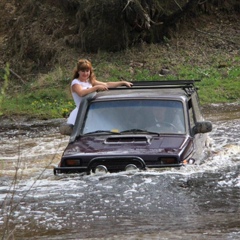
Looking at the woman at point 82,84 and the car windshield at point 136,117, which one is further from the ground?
the woman at point 82,84

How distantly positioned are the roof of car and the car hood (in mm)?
744

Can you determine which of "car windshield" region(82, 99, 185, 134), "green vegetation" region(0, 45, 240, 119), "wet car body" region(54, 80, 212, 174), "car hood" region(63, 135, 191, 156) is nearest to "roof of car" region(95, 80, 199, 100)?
"wet car body" region(54, 80, 212, 174)

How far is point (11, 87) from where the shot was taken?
22.2 meters

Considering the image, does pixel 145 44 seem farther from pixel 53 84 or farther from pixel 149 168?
pixel 149 168

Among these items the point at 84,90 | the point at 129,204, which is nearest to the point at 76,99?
the point at 84,90

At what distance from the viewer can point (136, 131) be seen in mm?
9859

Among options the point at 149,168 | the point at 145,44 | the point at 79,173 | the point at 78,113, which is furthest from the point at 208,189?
the point at 145,44

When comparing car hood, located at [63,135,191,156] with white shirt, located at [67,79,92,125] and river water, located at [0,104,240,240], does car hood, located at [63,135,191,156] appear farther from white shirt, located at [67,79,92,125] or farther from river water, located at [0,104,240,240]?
white shirt, located at [67,79,92,125]

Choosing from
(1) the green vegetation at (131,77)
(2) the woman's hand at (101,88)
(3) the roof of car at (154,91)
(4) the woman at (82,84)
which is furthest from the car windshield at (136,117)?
(1) the green vegetation at (131,77)

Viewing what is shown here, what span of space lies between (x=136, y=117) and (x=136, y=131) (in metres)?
0.22

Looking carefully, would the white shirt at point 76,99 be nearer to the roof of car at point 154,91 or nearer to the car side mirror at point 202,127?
the roof of car at point 154,91

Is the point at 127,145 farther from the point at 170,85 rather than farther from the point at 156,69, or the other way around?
the point at 156,69

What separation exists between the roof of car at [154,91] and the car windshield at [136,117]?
0.46ft

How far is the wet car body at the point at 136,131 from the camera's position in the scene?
29.9 ft
